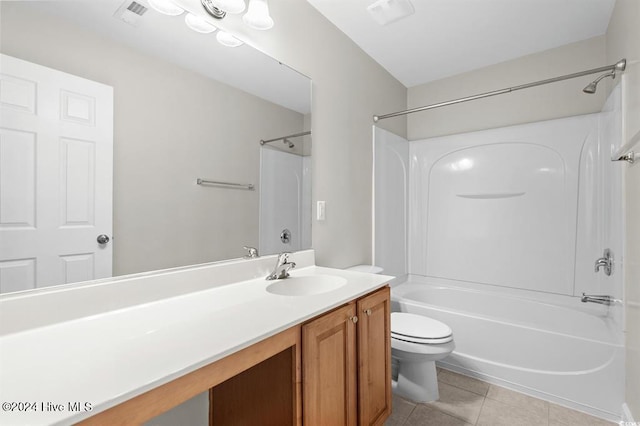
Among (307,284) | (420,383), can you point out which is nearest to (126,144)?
(307,284)

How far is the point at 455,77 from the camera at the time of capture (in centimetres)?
282

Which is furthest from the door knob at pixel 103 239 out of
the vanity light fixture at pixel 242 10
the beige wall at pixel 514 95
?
the beige wall at pixel 514 95

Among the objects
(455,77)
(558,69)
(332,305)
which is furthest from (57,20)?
(558,69)

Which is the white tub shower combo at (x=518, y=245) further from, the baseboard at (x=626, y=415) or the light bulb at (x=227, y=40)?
the light bulb at (x=227, y=40)

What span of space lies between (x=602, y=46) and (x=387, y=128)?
5.43 ft

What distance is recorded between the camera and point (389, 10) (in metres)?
1.90

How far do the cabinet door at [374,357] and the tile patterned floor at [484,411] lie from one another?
395mm

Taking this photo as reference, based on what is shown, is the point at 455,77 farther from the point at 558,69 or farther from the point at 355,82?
the point at 355,82

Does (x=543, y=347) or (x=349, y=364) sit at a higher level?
(x=349, y=364)

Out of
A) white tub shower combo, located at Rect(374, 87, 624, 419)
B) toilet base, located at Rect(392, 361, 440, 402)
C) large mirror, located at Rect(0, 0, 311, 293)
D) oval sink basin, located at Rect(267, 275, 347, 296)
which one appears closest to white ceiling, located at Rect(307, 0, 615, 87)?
white tub shower combo, located at Rect(374, 87, 624, 419)

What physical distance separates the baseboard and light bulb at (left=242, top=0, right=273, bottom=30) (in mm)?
2659

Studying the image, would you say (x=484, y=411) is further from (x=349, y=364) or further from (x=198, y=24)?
(x=198, y=24)

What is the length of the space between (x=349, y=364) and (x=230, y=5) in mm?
1606

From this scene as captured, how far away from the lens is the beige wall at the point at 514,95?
2.26 m
